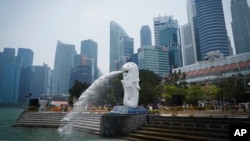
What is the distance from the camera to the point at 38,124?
2639 cm

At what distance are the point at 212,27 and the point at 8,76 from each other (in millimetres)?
116057

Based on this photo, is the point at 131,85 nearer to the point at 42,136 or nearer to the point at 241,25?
the point at 42,136

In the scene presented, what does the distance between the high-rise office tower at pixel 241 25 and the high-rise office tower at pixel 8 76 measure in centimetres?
13801

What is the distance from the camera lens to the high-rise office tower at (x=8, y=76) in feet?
317

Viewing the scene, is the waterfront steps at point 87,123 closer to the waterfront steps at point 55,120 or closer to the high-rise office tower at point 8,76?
the waterfront steps at point 55,120

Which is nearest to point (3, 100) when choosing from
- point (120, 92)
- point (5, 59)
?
point (5, 59)

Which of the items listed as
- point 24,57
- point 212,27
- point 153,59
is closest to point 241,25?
point 212,27

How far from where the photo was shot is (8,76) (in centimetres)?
10438

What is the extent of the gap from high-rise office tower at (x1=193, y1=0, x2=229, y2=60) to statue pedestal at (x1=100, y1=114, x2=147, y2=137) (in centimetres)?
12767

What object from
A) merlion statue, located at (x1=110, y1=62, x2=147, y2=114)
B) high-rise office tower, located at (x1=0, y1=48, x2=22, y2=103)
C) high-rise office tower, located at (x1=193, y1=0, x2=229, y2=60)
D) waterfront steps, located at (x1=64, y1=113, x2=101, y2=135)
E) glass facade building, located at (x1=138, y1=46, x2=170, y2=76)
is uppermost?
high-rise office tower, located at (x1=193, y1=0, x2=229, y2=60)

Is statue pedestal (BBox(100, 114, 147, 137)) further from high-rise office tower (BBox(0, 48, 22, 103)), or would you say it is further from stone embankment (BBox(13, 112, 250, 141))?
high-rise office tower (BBox(0, 48, 22, 103))

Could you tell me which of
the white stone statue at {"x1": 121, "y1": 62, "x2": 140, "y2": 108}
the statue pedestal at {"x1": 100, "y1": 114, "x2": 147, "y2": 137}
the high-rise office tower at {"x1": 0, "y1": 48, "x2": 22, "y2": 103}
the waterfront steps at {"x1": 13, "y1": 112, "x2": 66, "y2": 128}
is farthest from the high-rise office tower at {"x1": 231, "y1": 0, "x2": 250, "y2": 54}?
the statue pedestal at {"x1": 100, "y1": 114, "x2": 147, "y2": 137}

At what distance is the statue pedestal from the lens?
16.1m

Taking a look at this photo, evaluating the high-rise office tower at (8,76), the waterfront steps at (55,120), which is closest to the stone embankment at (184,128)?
the waterfront steps at (55,120)
